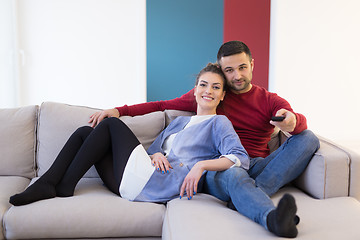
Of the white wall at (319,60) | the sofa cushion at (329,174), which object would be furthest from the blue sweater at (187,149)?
the white wall at (319,60)

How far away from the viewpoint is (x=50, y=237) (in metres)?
1.61

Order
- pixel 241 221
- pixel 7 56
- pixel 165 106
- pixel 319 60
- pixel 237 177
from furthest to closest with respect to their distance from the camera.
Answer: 1. pixel 319 60
2. pixel 7 56
3. pixel 165 106
4. pixel 237 177
5. pixel 241 221

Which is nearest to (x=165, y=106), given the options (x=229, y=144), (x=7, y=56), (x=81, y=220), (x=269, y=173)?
(x=229, y=144)

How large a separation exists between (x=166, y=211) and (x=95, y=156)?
0.47 meters

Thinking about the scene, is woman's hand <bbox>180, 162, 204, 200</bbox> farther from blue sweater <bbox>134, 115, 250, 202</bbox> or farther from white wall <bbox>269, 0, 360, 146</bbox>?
white wall <bbox>269, 0, 360, 146</bbox>

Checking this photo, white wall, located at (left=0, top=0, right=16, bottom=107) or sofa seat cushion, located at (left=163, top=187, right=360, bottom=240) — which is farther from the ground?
white wall, located at (left=0, top=0, right=16, bottom=107)

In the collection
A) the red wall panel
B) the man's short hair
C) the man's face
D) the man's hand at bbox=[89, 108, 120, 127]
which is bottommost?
the man's hand at bbox=[89, 108, 120, 127]

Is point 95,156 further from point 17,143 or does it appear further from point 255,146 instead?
point 255,146

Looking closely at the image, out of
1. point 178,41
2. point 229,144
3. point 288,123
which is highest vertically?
point 178,41

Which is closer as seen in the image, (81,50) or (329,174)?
(329,174)

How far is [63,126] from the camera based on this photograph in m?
2.09

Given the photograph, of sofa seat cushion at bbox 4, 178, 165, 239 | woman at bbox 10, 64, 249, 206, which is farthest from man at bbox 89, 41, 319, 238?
sofa seat cushion at bbox 4, 178, 165, 239

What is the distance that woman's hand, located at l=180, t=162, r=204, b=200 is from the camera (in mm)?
1623

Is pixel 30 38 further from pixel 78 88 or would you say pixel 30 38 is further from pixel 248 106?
pixel 248 106
